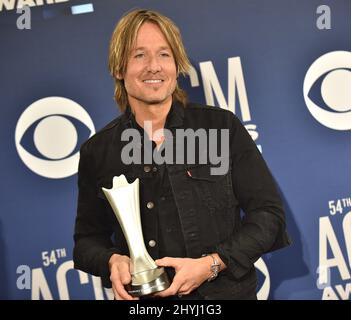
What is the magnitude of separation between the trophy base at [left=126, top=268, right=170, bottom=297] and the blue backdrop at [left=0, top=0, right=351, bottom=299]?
0.56 meters

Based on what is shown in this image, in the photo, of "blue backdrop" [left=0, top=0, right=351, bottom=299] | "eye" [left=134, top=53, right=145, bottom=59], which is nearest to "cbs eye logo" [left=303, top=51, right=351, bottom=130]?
"blue backdrop" [left=0, top=0, right=351, bottom=299]

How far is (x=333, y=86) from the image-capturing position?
2.07 meters

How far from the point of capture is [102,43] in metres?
2.10

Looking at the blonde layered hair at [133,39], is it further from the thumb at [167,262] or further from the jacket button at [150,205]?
the thumb at [167,262]

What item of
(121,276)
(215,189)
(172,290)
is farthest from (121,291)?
(215,189)

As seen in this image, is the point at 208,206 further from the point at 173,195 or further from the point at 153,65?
the point at 153,65

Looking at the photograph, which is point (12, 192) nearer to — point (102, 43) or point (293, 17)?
point (102, 43)

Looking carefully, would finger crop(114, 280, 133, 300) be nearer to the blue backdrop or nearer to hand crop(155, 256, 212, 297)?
hand crop(155, 256, 212, 297)

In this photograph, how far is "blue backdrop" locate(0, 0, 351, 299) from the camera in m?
2.07

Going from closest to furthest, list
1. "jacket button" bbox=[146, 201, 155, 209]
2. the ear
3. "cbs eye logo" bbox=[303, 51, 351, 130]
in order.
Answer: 1. "jacket button" bbox=[146, 201, 155, 209]
2. the ear
3. "cbs eye logo" bbox=[303, 51, 351, 130]

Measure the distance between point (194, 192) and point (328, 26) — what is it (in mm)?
813

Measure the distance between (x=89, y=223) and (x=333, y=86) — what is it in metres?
0.99

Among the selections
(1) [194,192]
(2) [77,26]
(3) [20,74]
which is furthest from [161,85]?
(3) [20,74]

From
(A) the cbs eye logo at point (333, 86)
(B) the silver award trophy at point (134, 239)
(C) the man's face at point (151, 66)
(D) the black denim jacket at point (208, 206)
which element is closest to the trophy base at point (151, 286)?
(B) the silver award trophy at point (134, 239)
